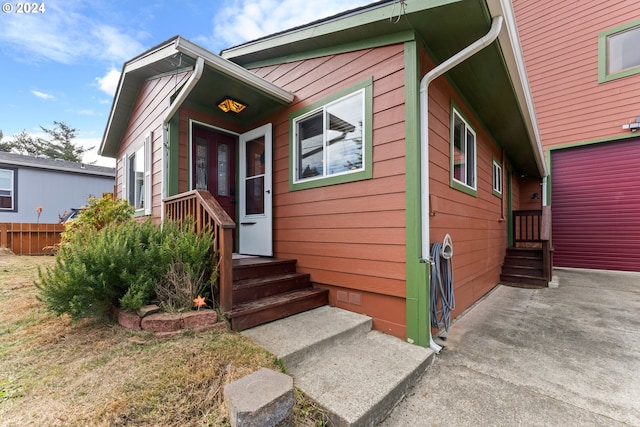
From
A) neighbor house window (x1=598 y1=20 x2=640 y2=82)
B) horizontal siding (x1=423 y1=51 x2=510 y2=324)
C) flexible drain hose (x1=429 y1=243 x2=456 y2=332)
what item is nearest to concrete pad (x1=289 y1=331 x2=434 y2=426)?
flexible drain hose (x1=429 y1=243 x2=456 y2=332)

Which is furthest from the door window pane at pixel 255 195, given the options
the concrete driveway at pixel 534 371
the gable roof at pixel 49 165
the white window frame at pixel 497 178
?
the gable roof at pixel 49 165

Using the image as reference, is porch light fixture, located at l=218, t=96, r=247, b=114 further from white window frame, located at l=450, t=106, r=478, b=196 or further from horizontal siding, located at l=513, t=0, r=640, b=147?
Result: horizontal siding, located at l=513, t=0, r=640, b=147

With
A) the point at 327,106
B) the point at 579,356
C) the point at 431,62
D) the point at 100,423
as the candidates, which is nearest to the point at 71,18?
the point at 327,106

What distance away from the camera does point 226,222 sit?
2.49 metres

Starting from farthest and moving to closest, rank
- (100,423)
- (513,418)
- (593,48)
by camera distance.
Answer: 1. (593,48)
2. (513,418)
3. (100,423)

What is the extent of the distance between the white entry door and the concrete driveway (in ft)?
8.54

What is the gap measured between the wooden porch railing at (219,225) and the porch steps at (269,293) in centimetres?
20

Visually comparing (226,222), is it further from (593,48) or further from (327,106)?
(593,48)

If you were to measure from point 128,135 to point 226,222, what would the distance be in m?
4.96

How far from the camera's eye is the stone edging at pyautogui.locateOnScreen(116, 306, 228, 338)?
2.15 meters

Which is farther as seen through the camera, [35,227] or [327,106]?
[35,227]

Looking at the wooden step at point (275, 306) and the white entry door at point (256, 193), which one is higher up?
the white entry door at point (256, 193)

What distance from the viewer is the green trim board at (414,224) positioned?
2.49m
